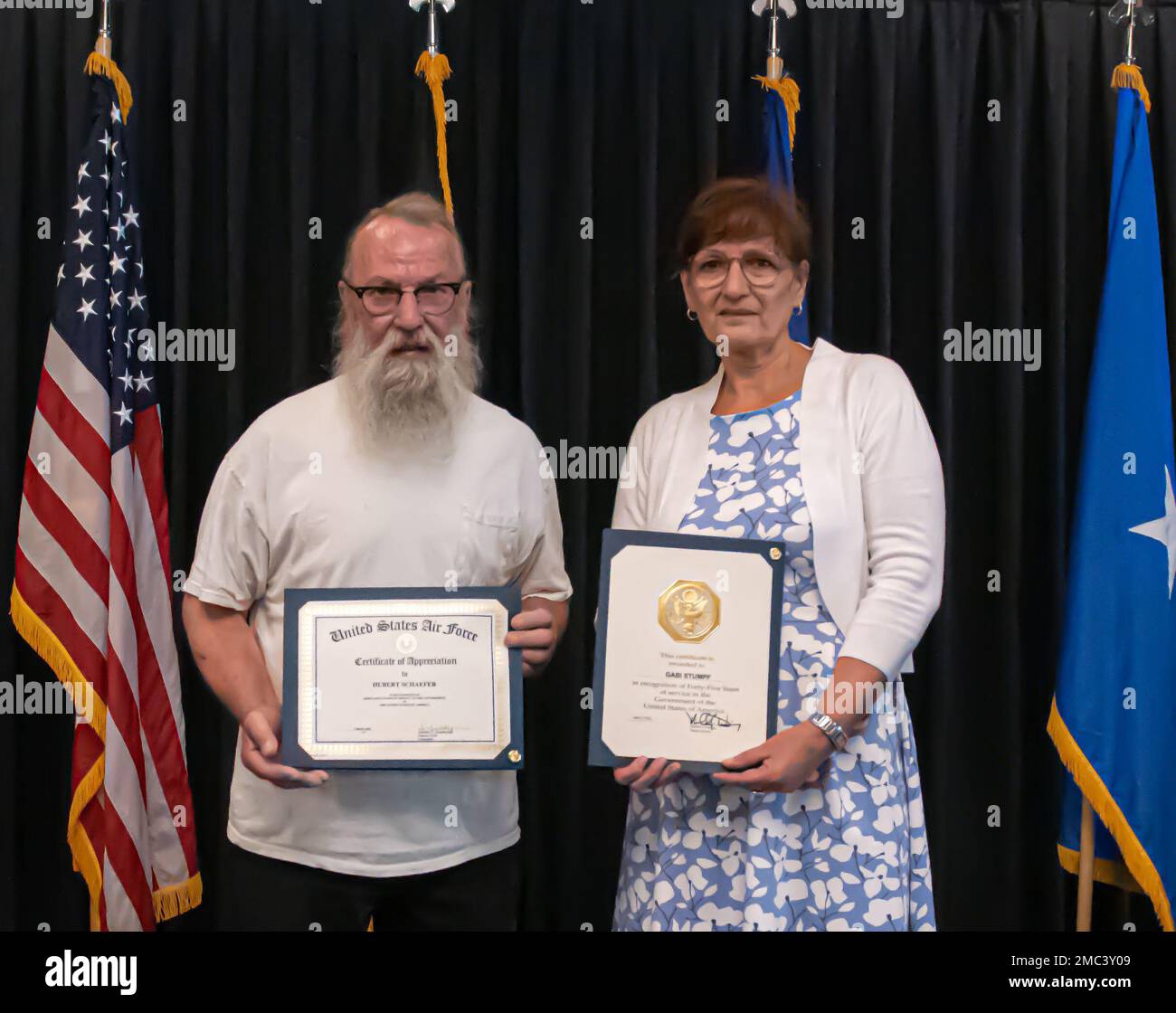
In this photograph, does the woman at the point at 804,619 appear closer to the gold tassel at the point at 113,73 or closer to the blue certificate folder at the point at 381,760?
the blue certificate folder at the point at 381,760

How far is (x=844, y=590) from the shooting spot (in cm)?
210

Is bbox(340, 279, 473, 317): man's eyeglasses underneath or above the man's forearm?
above

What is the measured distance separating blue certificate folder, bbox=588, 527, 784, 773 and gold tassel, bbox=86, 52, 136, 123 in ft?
5.37

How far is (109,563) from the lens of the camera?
2.58 metres

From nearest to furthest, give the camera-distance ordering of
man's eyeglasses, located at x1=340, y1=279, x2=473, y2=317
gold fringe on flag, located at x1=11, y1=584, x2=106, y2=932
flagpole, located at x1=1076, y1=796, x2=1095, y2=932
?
man's eyeglasses, located at x1=340, y1=279, x2=473, y2=317 → gold fringe on flag, located at x1=11, y1=584, x2=106, y2=932 → flagpole, located at x1=1076, y1=796, x2=1095, y2=932

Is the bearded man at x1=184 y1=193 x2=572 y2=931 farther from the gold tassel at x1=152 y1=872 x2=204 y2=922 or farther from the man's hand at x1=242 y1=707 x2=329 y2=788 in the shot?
the gold tassel at x1=152 y1=872 x2=204 y2=922

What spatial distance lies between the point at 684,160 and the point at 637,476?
1054 mm

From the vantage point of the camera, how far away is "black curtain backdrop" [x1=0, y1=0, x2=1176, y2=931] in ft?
9.34

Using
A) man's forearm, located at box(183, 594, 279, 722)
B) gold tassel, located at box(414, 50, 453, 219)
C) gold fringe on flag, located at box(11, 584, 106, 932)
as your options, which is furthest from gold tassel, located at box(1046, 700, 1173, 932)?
gold fringe on flag, located at box(11, 584, 106, 932)

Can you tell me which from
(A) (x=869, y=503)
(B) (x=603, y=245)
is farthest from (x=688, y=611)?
(B) (x=603, y=245)

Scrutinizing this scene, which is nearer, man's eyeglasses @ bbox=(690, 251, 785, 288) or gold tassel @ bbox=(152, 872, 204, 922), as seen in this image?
man's eyeglasses @ bbox=(690, 251, 785, 288)

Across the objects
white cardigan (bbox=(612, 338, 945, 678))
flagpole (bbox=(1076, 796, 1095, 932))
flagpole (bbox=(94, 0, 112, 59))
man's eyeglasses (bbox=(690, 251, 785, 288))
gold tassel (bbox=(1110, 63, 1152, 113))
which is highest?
flagpole (bbox=(94, 0, 112, 59))
